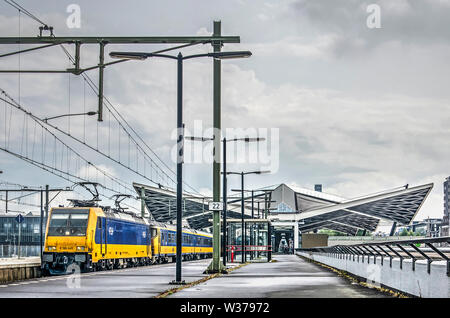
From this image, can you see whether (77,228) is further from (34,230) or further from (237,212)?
(34,230)

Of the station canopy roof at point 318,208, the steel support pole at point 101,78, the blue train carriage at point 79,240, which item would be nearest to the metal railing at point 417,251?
the steel support pole at point 101,78

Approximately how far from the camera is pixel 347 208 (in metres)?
142

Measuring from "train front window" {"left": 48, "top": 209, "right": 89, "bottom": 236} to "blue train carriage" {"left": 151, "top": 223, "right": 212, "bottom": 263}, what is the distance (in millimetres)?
16369

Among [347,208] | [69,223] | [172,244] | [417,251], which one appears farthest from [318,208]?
[417,251]

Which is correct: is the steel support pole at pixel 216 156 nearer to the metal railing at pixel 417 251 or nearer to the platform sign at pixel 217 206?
the platform sign at pixel 217 206

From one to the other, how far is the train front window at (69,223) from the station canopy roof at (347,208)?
318 ft

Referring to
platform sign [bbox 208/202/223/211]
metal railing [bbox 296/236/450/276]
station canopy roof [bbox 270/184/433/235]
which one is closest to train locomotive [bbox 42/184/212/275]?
platform sign [bbox 208/202/223/211]

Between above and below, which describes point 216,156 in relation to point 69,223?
above

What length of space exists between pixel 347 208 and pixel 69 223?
358ft

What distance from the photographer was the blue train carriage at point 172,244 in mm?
54531

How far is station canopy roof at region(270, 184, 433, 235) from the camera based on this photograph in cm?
13875

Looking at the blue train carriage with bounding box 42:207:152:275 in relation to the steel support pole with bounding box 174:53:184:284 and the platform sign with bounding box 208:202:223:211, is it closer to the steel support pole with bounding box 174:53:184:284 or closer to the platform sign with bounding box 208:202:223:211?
the platform sign with bounding box 208:202:223:211

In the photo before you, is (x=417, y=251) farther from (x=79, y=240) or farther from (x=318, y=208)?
(x=318, y=208)
